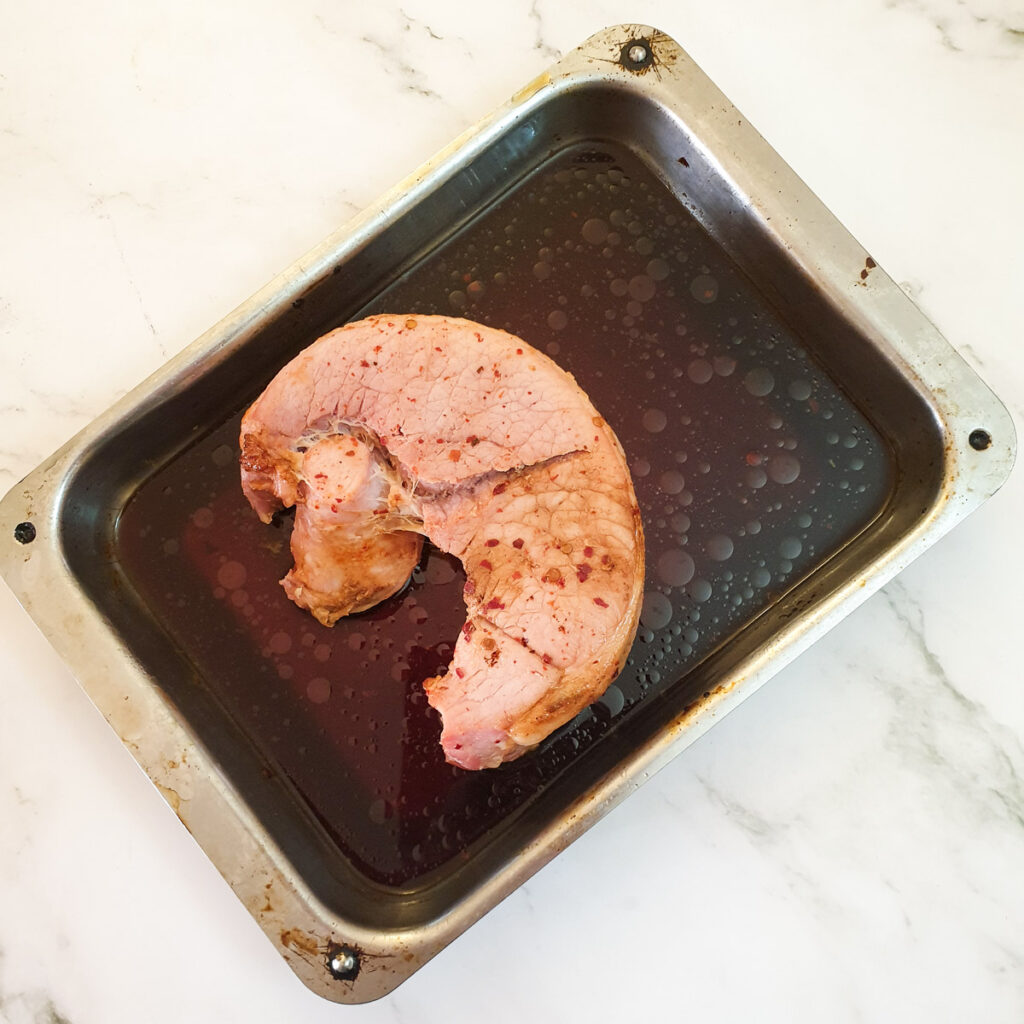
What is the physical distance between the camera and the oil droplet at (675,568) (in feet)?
5.96

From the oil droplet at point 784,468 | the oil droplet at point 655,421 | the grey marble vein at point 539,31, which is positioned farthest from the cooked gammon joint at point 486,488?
the grey marble vein at point 539,31

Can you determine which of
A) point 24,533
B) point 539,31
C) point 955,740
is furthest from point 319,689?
point 539,31

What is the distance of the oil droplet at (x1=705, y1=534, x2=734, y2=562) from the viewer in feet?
5.97

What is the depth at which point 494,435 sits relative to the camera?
1.52m

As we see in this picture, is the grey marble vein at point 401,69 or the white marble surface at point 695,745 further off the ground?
the grey marble vein at point 401,69

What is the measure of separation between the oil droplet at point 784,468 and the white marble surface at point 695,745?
31cm

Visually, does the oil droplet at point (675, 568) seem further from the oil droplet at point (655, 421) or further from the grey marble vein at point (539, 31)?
the grey marble vein at point (539, 31)

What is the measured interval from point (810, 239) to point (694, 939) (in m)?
1.36

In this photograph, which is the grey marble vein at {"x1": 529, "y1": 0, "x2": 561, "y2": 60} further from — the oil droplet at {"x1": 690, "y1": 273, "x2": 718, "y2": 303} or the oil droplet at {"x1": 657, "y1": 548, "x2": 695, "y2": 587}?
the oil droplet at {"x1": 657, "y1": 548, "x2": 695, "y2": 587}

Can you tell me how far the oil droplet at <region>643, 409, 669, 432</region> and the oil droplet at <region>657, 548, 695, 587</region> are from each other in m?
0.25

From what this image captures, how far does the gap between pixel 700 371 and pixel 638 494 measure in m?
0.29

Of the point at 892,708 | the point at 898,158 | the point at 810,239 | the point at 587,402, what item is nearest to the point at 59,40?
the point at 587,402

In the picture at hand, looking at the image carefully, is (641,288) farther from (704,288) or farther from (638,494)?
(638,494)

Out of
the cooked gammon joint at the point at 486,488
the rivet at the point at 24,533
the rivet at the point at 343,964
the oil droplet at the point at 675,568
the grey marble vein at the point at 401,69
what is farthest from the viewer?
the grey marble vein at the point at 401,69
